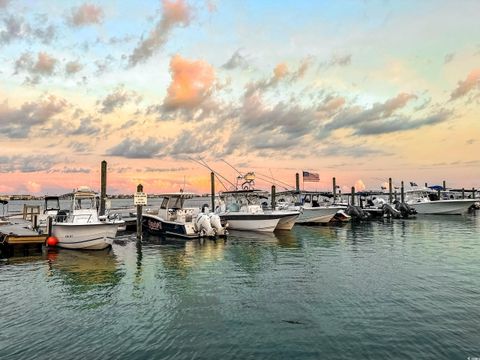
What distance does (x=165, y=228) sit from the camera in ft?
105

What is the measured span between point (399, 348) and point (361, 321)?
1689 mm

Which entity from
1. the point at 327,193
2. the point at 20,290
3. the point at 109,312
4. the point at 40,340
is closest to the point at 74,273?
the point at 20,290

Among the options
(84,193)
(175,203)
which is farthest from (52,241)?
(175,203)

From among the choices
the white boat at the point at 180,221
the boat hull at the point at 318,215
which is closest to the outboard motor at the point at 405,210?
the boat hull at the point at 318,215

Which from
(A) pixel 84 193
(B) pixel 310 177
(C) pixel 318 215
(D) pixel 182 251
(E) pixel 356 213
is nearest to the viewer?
(D) pixel 182 251

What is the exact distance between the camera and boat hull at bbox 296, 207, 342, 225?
1720 inches

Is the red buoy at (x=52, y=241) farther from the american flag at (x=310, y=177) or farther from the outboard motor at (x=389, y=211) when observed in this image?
the outboard motor at (x=389, y=211)

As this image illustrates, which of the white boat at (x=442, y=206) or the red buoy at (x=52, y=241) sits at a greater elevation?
the white boat at (x=442, y=206)

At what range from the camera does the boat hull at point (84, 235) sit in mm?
23312

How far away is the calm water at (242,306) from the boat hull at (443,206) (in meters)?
40.2

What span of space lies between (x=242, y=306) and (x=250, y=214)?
74.7 ft

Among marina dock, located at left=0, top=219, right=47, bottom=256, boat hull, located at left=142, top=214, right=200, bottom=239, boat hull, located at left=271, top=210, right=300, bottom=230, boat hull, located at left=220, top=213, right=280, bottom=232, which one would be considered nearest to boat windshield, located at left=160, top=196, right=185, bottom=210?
boat hull, located at left=142, top=214, right=200, bottom=239

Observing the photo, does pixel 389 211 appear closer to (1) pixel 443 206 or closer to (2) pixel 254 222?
(1) pixel 443 206

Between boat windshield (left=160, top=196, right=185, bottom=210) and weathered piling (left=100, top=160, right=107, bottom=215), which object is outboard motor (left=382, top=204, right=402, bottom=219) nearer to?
boat windshield (left=160, top=196, right=185, bottom=210)
